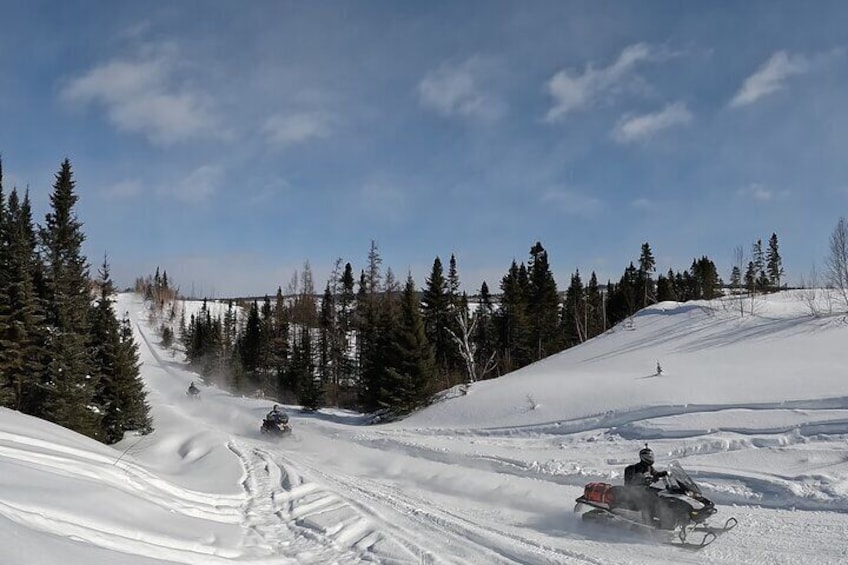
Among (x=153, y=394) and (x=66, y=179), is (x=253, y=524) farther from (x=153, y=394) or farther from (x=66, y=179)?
(x=153, y=394)

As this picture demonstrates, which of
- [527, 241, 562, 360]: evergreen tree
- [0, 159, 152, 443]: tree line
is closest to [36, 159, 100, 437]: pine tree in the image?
[0, 159, 152, 443]: tree line

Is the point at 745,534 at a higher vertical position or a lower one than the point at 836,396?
lower

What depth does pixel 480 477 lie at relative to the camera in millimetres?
13812

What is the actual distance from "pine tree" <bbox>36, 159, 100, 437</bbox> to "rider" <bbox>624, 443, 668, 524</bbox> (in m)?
20.9

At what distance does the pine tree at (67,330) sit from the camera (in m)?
22.4

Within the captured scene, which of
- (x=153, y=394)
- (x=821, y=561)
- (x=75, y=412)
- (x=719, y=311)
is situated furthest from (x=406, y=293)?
(x=821, y=561)

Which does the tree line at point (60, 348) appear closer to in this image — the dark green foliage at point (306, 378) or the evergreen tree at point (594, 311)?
the dark green foliage at point (306, 378)

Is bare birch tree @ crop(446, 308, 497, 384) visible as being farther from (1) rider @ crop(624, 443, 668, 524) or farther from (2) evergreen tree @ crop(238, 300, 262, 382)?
(2) evergreen tree @ crop(238, 300, 262, 382)

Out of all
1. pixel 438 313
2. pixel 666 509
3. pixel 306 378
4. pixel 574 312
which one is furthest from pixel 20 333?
pixel 574 312

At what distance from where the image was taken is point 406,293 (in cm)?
3725

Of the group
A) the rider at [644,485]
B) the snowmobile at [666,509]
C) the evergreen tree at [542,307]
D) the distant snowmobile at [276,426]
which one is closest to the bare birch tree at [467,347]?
the evergreen tree at [542,307]

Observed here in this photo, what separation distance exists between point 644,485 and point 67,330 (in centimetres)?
2420

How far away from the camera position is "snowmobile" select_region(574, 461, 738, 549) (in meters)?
8.73

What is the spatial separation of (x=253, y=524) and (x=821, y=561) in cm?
786
